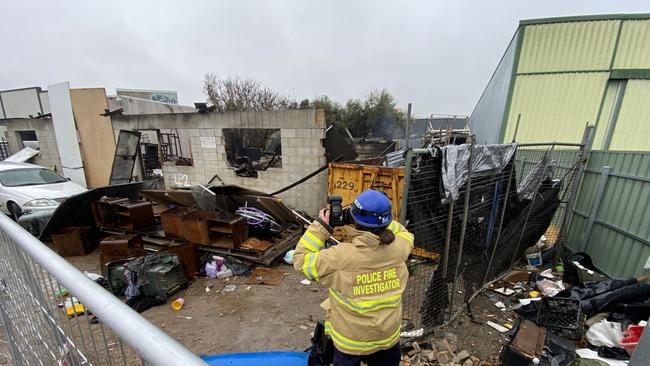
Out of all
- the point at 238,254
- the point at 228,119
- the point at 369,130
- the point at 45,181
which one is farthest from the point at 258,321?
the point at 369,130

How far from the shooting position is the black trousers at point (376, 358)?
1.87 m

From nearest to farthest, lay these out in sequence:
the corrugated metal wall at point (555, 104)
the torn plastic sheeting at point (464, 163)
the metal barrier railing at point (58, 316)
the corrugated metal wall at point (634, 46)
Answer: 1. the metal barrier railing at point (58, 316)
2. the torn plastic sheeting at point (464, 163)
3. the corrugated metal wall at point (634, 46)
4. the corrugated metal wall at point (555, 104)

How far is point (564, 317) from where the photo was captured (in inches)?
115

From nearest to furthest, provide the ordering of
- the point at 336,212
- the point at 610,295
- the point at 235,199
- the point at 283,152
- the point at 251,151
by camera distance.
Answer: the point at 336,212, the point at 610,295, the point at 235,199, the point at 283,152, the point at 251,151

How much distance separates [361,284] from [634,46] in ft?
37.3

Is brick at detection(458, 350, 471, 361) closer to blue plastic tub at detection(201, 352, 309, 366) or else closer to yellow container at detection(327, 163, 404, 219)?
blue plastic tub at detection(201, 352, 309, 366)

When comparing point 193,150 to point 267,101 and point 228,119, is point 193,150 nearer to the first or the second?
point 228,119

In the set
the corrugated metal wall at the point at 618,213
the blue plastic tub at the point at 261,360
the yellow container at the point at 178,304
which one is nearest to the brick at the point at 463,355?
the blue plastic tub at the point at 261,360

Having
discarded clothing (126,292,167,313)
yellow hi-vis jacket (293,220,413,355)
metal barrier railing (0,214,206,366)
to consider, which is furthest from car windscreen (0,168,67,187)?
yellow hi-vis jacket (293,220,413,355)

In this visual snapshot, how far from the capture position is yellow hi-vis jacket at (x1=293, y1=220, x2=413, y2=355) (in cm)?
168

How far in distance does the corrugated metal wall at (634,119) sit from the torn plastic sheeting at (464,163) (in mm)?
7777

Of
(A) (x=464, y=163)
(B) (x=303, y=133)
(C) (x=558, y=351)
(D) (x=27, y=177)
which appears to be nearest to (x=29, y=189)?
(D) (x=27, y=177)

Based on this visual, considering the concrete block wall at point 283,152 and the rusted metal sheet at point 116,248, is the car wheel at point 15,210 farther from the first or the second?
the rusted metal sheet at point 116,248

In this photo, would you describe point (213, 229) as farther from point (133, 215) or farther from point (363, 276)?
point (363, 276)
